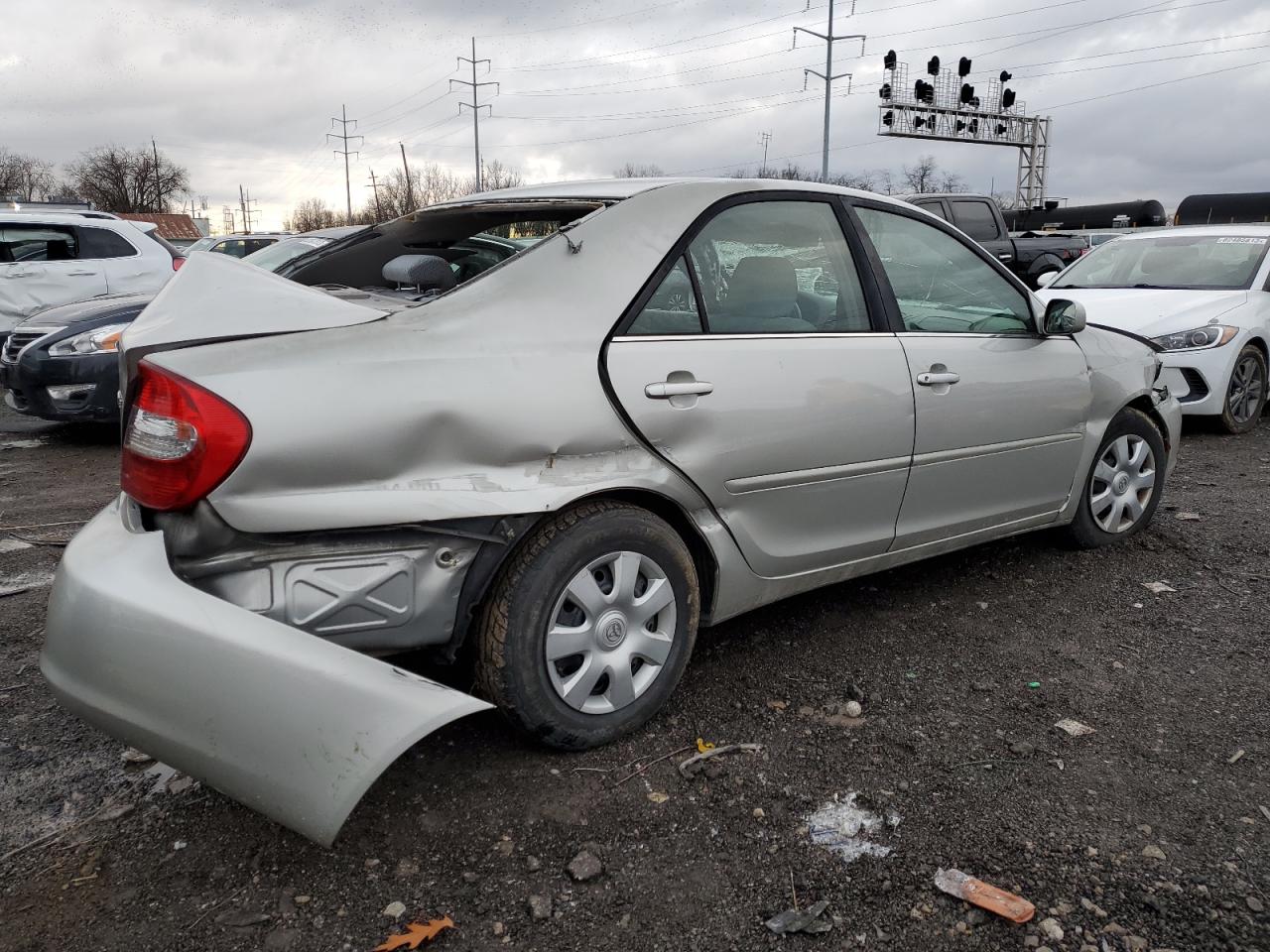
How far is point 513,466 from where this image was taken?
2.45 metres

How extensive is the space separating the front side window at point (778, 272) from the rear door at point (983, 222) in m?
13.8

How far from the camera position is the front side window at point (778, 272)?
2932 mm

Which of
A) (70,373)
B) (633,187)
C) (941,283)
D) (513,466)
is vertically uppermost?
(633,187)

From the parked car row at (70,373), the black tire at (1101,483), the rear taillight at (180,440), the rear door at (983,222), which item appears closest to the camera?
the rear taillight at (180,440)

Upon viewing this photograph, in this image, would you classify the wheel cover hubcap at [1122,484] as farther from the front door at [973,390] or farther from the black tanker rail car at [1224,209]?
the black tanker rail car at [1224,209]

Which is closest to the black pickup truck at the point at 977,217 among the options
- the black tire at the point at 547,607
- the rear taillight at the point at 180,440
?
the black tire at the point at 547,607

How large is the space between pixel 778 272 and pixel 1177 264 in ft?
21.1

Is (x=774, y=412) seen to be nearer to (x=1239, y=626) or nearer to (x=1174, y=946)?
(x=1174, y=946)

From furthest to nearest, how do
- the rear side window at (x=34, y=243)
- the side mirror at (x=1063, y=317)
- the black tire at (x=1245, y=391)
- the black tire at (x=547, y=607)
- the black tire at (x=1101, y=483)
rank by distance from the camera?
the rear side window at (x=34, y=243) < the black tire at (x=1245, y=391) < the black tire at (x=1101, y=483) < the side mirror at (x=1063, y=317) < the black tire at (x=547, y=607)

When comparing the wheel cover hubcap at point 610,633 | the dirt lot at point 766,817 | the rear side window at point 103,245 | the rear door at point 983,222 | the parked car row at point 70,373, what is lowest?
the dirt lot at point 766,817

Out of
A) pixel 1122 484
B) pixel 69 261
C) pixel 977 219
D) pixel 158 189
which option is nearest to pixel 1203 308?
pixel 1122 484

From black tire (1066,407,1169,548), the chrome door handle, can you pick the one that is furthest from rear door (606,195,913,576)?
black tire (1066,407,1169,548)

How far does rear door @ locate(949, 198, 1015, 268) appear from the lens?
16094mm

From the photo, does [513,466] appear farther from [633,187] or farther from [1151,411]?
[1151,411]
